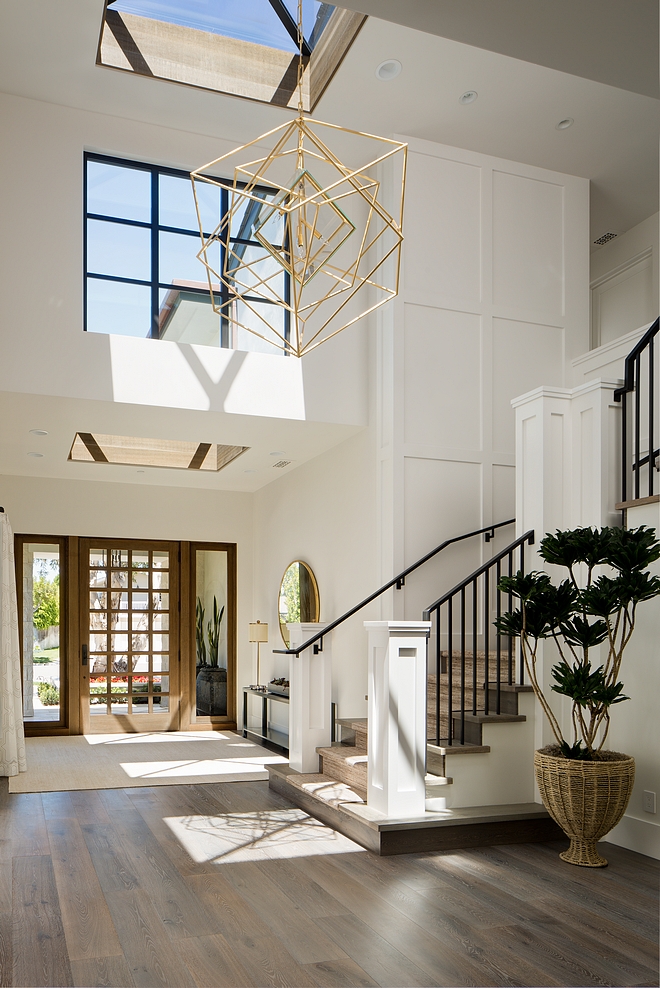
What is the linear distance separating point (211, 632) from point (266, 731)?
1.91m

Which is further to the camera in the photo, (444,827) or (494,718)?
(494,718)

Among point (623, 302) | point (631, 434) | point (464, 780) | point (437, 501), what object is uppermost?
point (623, 302)

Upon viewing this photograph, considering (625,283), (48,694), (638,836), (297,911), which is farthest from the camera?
(48,694)

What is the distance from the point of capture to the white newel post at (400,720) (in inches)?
187

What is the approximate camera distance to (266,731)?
896 centimetres

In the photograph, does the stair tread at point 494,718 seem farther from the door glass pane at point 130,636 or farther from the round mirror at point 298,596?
the door glass pane at point 130,636

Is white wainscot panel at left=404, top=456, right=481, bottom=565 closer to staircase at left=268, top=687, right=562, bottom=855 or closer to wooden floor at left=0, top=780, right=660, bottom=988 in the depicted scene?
staircase at left=268, top=687, right=562, bottom=855

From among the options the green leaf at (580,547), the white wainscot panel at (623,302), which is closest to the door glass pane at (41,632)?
the white wainscot panel at (623,302)

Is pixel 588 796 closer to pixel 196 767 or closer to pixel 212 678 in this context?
pixel 196 767

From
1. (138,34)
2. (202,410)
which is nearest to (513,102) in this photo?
(138,34)

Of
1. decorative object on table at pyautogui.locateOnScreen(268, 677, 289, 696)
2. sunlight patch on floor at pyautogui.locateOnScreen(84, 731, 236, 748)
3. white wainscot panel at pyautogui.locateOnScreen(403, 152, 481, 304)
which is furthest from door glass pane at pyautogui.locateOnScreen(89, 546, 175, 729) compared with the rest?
white wainscot panel at pyautogui.locateOnScreen(403, 152, 481, 304)

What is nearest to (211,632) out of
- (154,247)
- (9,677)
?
(9,677)

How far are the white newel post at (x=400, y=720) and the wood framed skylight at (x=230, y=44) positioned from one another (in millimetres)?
4073

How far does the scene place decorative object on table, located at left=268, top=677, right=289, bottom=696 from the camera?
8.70 metres
